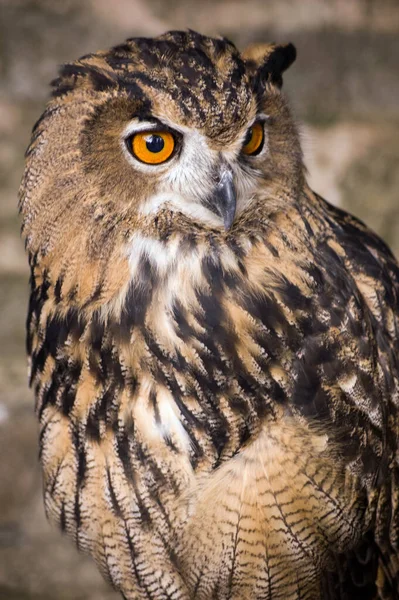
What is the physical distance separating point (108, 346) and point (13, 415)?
1.28m

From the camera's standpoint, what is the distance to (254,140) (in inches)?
51.6

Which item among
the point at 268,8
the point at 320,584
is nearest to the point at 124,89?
the point at 320,584

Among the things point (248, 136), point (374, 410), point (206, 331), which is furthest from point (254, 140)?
point (374, 410)

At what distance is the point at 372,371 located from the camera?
4.59ft

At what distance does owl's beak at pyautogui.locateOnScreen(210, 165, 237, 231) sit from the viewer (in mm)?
1244

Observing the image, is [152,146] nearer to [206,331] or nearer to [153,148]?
[153,148]

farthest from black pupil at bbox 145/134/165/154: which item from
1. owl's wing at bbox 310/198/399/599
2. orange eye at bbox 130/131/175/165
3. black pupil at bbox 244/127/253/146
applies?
owl's wing at bbox 310/198/399/599

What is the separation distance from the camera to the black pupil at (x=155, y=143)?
1218 mm

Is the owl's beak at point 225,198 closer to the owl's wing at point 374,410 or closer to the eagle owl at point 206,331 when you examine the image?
the eagle owl at point 206,331

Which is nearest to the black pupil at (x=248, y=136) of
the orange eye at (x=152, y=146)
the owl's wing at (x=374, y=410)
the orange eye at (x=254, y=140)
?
the orange eye at (x=254, y=140)

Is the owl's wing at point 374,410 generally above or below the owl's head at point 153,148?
below

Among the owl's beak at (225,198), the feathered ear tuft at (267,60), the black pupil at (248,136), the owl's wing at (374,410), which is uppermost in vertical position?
the feathered ear tuft at (267,60)

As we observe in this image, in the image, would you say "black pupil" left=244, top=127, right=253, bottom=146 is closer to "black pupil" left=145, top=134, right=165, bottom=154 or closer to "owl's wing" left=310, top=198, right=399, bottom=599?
"black pupil" left=145, top=134, right=165, bottom=154

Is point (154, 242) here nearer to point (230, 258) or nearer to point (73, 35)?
point (230, 258)
